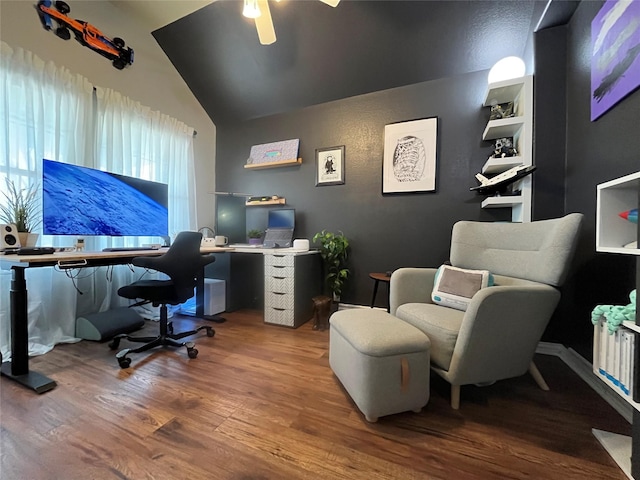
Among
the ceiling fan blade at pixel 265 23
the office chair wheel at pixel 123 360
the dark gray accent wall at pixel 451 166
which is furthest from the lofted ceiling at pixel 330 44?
the office chair wheel at pixel 123 360

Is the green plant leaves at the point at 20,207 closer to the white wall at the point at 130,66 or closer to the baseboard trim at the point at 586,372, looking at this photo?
the white wall at the point at 130,66

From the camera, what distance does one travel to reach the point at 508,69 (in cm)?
183

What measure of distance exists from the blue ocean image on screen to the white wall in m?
0.92

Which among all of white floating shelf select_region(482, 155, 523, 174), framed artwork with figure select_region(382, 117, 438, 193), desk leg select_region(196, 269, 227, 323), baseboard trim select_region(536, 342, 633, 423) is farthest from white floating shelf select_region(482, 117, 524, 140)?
desk leg select_region(196, 269, 227, 323)

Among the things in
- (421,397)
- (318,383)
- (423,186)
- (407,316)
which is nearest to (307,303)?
(318,383)

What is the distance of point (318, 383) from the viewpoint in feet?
4.48

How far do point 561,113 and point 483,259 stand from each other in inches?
47.2

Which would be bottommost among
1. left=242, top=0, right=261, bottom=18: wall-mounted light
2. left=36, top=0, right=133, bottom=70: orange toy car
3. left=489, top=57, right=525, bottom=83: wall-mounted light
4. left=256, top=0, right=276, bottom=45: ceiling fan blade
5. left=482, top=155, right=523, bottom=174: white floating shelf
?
left=482, top=155, right=523, bottom=174: white floating shelf

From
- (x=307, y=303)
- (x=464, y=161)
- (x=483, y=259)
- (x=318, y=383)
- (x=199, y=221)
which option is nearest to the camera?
(x=318, y=383)

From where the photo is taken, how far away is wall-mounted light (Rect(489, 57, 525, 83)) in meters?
1.81

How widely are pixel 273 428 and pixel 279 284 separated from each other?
4.28ft

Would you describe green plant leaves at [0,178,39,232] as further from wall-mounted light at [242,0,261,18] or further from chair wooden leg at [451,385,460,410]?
chair wooden leg at [451,385,460,410]

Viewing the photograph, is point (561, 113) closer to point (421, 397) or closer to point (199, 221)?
point (421, 397)

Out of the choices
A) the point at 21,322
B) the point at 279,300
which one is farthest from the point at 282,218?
the point at 21,322
